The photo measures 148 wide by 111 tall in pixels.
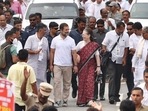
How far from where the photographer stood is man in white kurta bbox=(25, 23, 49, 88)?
14.6 m

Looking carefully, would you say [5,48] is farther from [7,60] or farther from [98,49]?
[98,49]

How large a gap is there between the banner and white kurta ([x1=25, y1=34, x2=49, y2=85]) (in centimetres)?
564

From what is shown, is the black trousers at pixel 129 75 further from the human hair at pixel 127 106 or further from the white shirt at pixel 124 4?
the white shirt at pixel 124 4

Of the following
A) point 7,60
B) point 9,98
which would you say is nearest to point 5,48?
point 7,60

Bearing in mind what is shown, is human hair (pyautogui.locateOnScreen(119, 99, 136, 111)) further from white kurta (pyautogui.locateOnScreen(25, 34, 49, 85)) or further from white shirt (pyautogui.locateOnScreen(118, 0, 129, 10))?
white shirt (pyautogui.locateOnScreen(118, 0, 129, 10))

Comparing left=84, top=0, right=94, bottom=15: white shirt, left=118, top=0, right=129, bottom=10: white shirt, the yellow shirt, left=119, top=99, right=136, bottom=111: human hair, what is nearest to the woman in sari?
the yellow shirt

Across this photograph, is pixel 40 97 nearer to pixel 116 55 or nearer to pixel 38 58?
pixel 38 58

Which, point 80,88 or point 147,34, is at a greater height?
point 147,34

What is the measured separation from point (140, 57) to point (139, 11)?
23.7 ft

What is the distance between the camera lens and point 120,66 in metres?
15.5

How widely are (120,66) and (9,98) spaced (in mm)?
6818

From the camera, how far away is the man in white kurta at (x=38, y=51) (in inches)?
575

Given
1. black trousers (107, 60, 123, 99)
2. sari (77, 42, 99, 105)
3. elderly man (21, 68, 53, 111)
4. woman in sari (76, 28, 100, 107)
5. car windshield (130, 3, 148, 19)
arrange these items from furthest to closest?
1. car windshield (130, 3, 148, 19)
2. black trousers (107, 60, 123, 99)
3. sari (77, 42, 99, 105)
4. woman in sari (76, 28, 100, 107)
5. elderly man (21, 68, 53, 111)

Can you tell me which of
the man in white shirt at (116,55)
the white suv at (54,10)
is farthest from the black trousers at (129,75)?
the white suv at (54,10)
